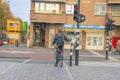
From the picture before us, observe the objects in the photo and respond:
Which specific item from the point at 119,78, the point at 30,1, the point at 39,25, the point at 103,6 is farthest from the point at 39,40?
the point at 119,78

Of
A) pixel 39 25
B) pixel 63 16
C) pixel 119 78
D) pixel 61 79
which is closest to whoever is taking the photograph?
pixel 61 79

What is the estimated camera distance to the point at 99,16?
64.6 metres

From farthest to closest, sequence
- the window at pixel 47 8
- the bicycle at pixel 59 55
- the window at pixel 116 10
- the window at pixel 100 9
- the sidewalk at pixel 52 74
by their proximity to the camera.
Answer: the window at pixel 100 9 < the window at pixel 116 10 < the window at pixel 47 8 < the bicycle at pixel 59 55 < the sidewalk at pixel 52 74

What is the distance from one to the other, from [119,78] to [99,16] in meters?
48.9

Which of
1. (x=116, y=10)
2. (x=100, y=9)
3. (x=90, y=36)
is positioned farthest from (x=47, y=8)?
(x=116, y=10)

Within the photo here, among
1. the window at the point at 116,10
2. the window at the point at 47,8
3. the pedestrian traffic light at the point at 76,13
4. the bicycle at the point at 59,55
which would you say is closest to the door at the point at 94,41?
the window at the point at 116,10

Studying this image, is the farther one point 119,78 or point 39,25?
point 39,25

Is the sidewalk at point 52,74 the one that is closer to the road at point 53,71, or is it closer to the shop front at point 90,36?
the road at point 53,71

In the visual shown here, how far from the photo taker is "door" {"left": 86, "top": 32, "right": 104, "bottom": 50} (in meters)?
65.2

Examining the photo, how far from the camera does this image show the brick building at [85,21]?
208 feet

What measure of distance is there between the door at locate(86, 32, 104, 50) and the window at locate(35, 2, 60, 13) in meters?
6.50

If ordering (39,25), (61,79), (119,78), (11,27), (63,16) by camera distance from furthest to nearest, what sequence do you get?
(11,27) → (39,25) → (63,16) → (119,78) → (61,79)

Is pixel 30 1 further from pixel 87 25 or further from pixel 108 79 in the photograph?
pixel 108 79

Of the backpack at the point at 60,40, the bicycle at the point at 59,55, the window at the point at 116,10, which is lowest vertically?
the bicycle at the point at 59,55
